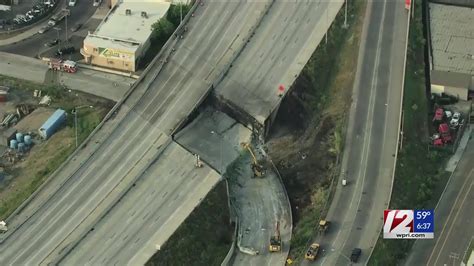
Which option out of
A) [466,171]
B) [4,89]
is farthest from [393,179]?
[4,89]

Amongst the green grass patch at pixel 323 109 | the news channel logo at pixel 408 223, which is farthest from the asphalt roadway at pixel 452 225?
the green grass patch at pixel 323 109

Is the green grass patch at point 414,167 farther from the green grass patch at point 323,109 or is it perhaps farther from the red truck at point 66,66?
the red truck at point 66,66

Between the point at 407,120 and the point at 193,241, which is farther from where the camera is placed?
the point at 407,120

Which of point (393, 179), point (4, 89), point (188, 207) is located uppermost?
point (393, 179)

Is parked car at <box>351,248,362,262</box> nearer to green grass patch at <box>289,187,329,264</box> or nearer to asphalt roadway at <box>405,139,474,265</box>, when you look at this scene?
green grass patch at <box>289,187,329,264</box>

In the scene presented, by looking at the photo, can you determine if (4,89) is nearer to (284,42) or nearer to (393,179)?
(284,42)
